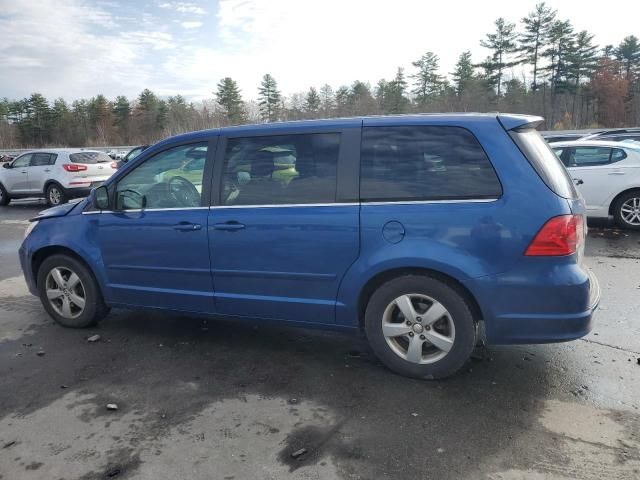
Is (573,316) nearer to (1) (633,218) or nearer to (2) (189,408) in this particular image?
(2) (189,408)

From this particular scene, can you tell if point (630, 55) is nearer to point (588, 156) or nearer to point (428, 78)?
point (428, 78)

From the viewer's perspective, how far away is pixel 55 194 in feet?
49.7

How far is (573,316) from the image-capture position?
3209 mm

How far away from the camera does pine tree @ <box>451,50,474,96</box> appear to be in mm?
59031

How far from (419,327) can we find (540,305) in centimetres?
77

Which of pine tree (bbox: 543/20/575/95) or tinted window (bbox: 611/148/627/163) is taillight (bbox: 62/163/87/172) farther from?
pine tree (bbox: 543/20/575/95)

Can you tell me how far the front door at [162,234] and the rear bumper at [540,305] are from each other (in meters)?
2.16

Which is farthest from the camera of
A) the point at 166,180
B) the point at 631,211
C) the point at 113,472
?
the point at 631,211

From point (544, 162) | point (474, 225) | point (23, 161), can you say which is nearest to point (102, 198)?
point (474, 225)

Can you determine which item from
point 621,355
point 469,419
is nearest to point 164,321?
point 469,419

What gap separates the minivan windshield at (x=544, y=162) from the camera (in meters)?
3.25

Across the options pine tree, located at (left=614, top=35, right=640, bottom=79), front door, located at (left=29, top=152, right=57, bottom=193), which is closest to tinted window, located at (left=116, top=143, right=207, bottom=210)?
front door, located at (left=29, top=152, right=57, bottom=193)

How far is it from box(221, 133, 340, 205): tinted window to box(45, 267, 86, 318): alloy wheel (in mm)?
1792

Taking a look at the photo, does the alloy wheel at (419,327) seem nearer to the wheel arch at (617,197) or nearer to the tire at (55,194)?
the wheel arch at (617,197)
